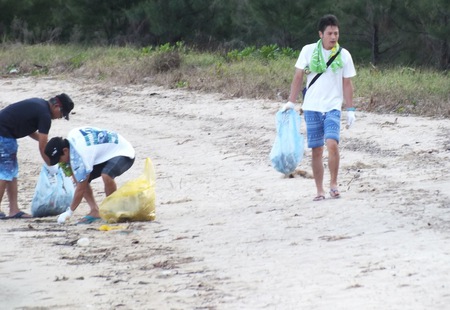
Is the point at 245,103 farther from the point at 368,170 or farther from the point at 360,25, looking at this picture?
the point at 360,25

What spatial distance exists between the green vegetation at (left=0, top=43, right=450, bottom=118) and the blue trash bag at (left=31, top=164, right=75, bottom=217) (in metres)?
5.61

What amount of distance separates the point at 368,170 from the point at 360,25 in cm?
1370

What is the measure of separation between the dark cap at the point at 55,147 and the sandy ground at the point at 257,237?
65 centimetres

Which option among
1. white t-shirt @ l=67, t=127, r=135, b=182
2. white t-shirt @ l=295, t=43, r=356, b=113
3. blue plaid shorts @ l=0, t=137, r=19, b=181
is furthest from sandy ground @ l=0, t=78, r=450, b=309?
white t-shirt @ l=295, t=43, r=356, b=113

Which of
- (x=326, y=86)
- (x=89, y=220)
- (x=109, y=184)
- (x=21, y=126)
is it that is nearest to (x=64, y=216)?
(x=89, y=220)

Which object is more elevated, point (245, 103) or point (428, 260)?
point (428, 260)

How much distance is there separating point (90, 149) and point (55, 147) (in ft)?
0.99

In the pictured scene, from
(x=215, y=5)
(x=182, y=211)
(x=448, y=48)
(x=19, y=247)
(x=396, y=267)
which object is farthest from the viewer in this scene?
(x=215, y=5)

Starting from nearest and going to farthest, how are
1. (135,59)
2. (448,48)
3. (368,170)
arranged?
(368,170)
(135,59)
(448,48)

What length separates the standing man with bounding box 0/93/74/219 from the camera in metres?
9.84

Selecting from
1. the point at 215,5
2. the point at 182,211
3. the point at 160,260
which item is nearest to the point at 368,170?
the point at 182,211

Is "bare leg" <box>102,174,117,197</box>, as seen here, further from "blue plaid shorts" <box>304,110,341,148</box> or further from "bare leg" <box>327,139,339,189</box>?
"bare leg" <box>327,139,339,189</box>

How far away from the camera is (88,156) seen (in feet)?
31.2

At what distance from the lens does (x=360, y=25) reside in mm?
24594
